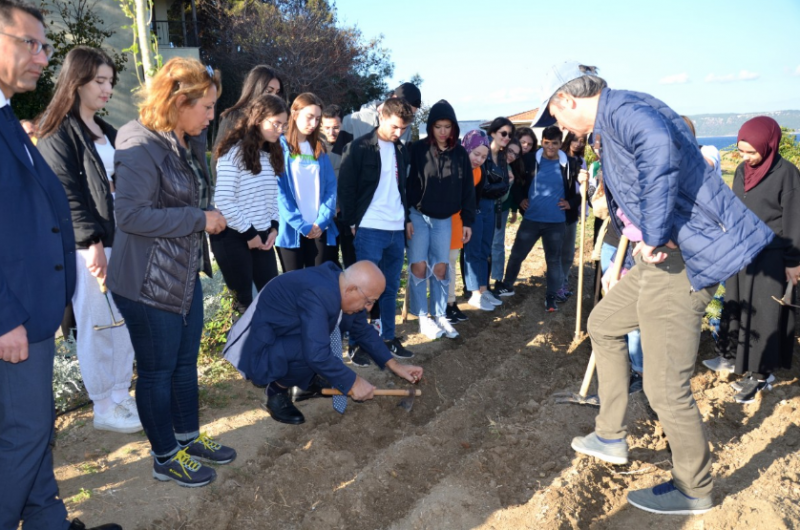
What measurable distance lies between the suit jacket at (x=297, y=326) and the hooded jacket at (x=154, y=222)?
76 centimetres

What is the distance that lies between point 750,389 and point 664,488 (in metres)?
1.92

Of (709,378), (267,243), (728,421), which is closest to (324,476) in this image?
(267,243)

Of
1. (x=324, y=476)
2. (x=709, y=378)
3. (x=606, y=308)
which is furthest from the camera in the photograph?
(x=709, y=378)

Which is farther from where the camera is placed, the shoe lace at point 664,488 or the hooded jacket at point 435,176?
the hooded jacket at point 435,176

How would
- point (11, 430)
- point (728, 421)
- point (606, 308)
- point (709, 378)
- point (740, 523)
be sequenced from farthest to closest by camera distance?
1. point (709, 378)
2. point (728, 421)
3. point (606, 308)
4. point (740, 523)
5. point (11, 430)

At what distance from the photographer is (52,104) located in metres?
3.26

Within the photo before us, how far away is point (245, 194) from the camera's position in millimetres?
4117

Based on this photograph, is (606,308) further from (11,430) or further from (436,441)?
(11,430)

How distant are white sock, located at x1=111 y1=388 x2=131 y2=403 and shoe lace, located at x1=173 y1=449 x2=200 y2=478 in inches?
33.6

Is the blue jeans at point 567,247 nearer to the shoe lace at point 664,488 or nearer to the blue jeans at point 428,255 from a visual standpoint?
the blue jeans at point 428,255

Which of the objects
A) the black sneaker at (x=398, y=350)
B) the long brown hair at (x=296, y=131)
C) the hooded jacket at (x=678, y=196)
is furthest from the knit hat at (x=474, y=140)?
the hooded jacket at (x=678, y=196)

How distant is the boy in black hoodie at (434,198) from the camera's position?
5.09m

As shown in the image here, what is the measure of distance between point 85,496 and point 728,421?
4.01 metres

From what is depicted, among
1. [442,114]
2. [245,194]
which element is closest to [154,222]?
[245,194]
